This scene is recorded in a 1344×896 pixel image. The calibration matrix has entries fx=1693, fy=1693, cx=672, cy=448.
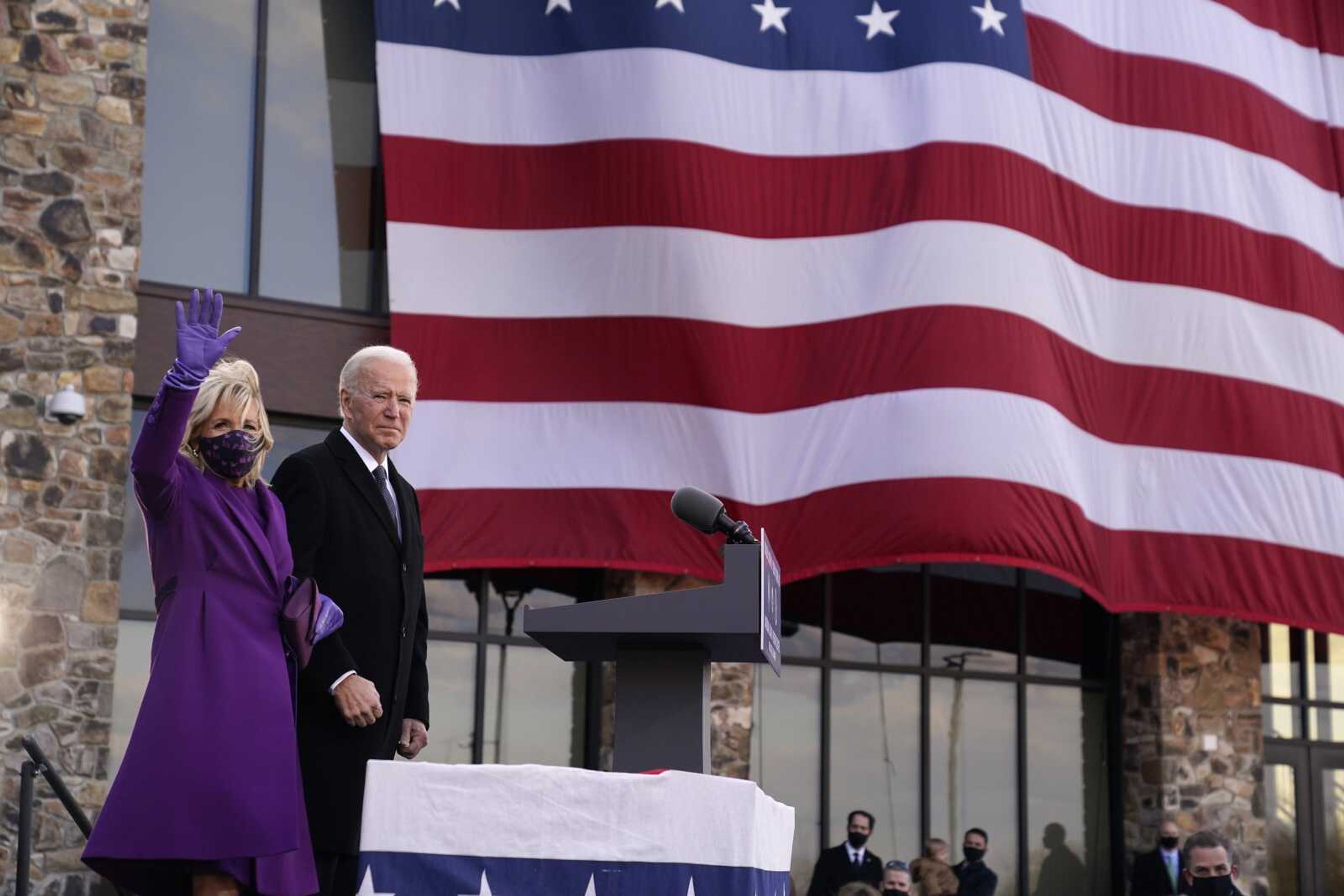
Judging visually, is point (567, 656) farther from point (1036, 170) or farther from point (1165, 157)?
point (1165, 157)

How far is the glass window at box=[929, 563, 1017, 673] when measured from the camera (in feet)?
48.8

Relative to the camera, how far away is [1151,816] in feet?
49.3

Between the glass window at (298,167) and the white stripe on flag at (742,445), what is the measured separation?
1.66 metres

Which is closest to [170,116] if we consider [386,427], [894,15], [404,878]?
[894,15]

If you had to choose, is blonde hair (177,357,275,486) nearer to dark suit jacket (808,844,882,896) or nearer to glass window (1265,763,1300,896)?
dark suit jacket (808,844,882,896)

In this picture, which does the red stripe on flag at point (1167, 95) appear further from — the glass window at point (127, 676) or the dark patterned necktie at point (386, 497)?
the dark patterned necktie at point (386, 497)

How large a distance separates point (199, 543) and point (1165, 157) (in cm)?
1151

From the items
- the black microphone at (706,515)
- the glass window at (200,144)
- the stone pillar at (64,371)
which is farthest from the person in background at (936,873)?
the black microphone at (706,515)

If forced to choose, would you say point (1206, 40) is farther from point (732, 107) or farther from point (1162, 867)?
point (1162, 867)

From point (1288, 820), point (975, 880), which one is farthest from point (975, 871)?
point (1288, 820)

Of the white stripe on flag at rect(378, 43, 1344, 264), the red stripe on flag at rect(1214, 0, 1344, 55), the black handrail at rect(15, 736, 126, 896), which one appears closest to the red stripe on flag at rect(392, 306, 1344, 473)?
the white stripe on flag at rect(378, 43, 1344, 264)

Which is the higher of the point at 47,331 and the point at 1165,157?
the point at 1165,157

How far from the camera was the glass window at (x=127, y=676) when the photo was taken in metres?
11.5

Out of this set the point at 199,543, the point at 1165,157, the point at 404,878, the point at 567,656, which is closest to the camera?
the point at 404,878
